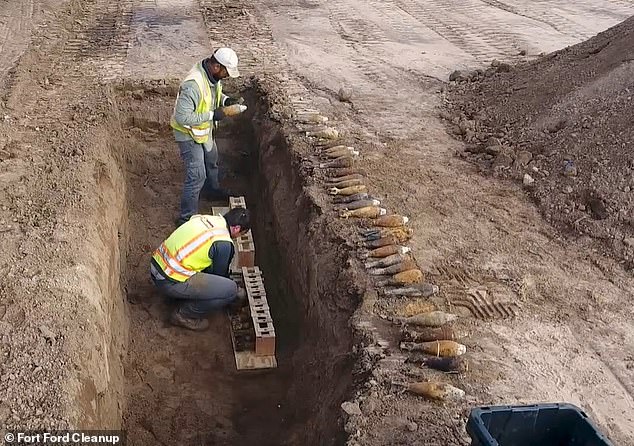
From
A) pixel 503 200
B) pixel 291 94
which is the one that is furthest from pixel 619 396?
pixel 291 94

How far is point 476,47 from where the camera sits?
1159 cm

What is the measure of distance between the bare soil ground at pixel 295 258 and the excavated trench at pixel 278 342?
0.03m

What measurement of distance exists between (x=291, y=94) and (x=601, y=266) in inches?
197

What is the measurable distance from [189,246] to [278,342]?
139cm

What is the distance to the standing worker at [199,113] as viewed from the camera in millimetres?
7512

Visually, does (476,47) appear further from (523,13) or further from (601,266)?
(601,266)

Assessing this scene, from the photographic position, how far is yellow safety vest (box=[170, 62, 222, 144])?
758 cm

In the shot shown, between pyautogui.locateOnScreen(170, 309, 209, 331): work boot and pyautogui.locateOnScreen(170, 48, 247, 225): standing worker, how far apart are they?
5.49 ft

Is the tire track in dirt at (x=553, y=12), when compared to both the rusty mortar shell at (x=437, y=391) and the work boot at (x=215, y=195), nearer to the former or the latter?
the work boot at (x=215, y=195)

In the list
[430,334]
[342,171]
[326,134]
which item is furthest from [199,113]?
[430,334]

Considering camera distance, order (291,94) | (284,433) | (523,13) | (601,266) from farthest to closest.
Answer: (523,13) → (291,94) → (601,266) → (284,433)

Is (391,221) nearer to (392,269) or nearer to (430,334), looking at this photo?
(392,269)

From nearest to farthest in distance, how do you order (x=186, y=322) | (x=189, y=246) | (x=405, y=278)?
(x=405, y=278) → (x=189, y=246) → (x=186, y=322)

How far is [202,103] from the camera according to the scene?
25.2 feet
